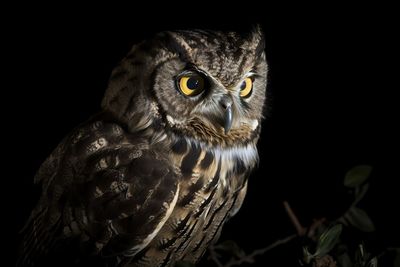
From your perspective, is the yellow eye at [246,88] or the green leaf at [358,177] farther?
the yellow eye at [246,88]

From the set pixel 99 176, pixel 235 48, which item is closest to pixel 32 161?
pixel 99 176

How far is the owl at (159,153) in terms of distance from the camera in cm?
127

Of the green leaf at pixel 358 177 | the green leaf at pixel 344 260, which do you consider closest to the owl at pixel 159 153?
the green leaf at pixel 358 177

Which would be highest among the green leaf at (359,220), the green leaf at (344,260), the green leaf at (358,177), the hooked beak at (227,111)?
the hooked beak at (227,111)

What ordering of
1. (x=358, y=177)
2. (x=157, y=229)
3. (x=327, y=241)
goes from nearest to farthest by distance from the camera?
(x=327, y=241) → (x=358, y=177) → (x=157, y=229)

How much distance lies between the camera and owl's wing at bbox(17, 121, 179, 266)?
4.30 feet

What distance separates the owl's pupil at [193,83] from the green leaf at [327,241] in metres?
0.49

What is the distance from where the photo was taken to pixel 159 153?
52.4 inches

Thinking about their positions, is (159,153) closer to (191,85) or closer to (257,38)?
(191,85)

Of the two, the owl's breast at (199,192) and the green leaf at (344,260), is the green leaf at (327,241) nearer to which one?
the green leaf at (344,260)

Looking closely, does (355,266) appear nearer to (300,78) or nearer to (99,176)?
(99,176)

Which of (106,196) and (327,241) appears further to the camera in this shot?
(106,196)

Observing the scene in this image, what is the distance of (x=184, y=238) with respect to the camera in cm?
141

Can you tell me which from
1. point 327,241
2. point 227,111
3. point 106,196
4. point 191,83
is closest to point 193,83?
point 191,83
